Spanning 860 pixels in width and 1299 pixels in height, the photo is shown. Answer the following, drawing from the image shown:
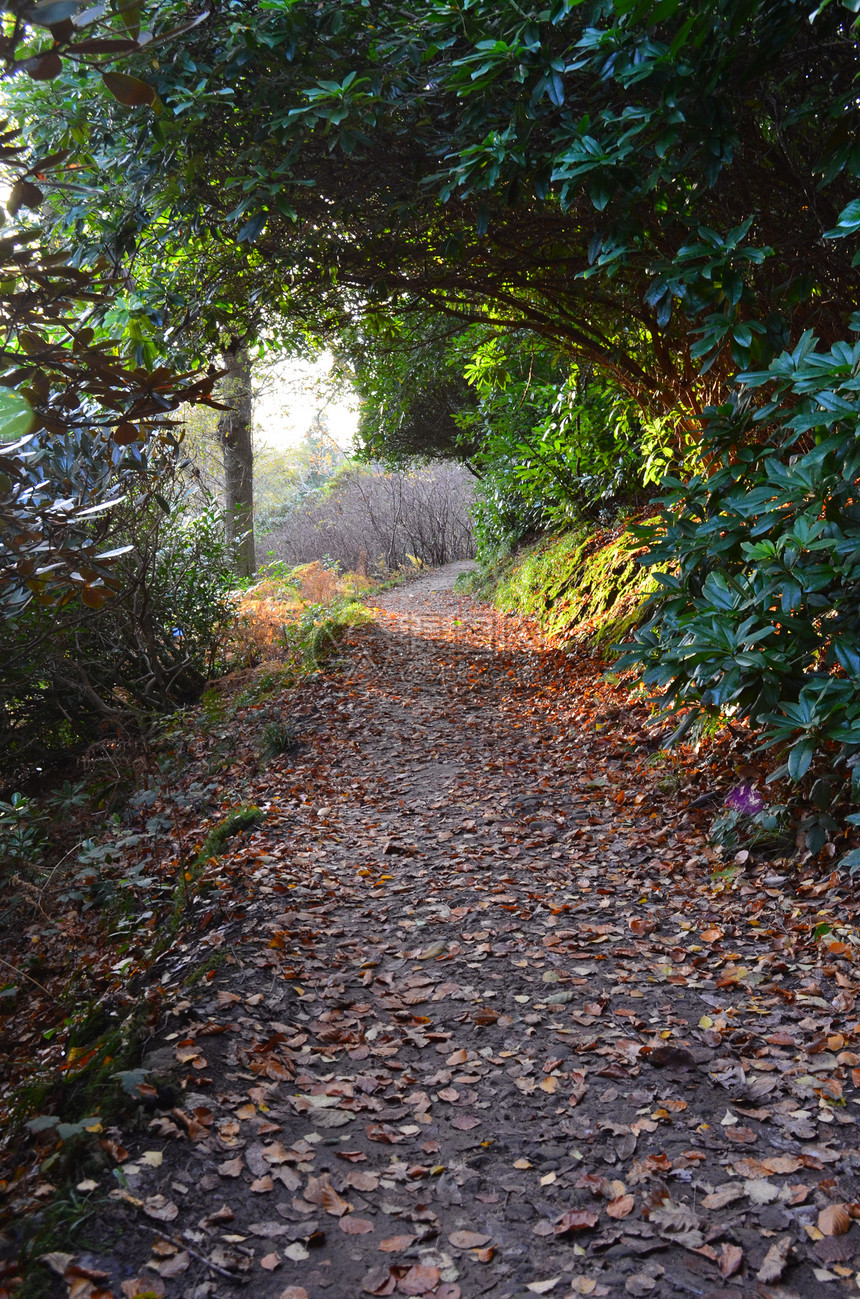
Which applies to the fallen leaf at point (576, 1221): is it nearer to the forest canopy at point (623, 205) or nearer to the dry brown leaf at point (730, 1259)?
the dry brown leaf at point (730, 1259)

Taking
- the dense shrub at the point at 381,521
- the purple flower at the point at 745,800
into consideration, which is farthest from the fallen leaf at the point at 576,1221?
the dense shrub at the point at 381,521

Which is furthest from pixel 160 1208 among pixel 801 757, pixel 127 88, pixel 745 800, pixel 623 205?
pixel 623 205

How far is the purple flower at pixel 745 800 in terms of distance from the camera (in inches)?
156

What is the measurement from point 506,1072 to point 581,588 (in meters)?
6.51

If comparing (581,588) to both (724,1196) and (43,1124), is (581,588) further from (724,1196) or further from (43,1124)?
(43,1124)

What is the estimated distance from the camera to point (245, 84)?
14.1 feet

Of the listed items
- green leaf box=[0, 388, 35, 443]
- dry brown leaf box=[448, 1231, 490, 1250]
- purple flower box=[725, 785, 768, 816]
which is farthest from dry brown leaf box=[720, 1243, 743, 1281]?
green leaf box=[0, 388, 35, 443]

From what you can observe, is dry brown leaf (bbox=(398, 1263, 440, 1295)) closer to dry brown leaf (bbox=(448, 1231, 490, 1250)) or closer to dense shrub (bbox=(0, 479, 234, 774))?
dry brown leaf (bbox=(448, 1231, 490, 1250))

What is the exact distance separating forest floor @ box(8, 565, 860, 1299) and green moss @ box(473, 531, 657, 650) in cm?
209

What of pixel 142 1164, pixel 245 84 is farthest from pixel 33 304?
pixel 245 84

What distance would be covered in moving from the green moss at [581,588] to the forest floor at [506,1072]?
209 centimetres

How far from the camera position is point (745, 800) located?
13.2ft

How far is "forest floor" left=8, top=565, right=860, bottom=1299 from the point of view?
6.32 feet

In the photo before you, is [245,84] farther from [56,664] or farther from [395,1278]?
[395,1278]
